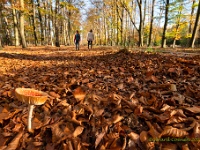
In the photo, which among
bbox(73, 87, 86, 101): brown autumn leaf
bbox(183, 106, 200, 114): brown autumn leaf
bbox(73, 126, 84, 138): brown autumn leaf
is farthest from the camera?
bbox(73, 87, 86, 101): brown autumn leaf

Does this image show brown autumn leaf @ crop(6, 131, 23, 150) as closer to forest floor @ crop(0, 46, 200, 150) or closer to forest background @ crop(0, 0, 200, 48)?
forest floor @ crop(0, 46, 200, 150)

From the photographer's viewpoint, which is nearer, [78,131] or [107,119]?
[78,131]

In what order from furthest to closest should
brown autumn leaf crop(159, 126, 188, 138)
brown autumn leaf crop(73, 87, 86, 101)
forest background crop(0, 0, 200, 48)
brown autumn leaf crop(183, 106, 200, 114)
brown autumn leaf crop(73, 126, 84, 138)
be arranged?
1. forest background crop(0, 0, 200, 48)
2. brown autumn leaf crop(73, 87, 86, 101)
3. brown autumn leaf crop(183, 106, 200, 114)
4. brown autumn leaf crop(73, 126, 84, 138)
5. brown autumn leaf crop(159, 126, 188, 138)

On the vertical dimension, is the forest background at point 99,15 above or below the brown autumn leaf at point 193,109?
above

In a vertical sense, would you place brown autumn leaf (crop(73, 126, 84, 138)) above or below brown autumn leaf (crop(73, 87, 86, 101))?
below

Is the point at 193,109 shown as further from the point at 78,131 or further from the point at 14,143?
the point at 14,143

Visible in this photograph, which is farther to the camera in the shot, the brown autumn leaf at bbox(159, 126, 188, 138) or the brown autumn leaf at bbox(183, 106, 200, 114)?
the brown autumn leaf at bbox(183, 106, 200, 114)

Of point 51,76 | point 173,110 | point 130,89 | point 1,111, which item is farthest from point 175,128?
point 51,76

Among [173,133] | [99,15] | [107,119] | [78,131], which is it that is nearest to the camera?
[173,133]

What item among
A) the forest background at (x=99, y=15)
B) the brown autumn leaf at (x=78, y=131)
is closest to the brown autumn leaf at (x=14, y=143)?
the brown autumn leaf at (x=78, y=131)

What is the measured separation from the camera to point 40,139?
167 cm

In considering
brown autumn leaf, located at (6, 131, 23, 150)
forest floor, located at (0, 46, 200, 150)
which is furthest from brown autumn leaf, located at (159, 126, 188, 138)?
brown autumn leaf, located at (6, 131, 23, 150)

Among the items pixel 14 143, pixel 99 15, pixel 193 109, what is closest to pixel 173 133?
pixel 193 109

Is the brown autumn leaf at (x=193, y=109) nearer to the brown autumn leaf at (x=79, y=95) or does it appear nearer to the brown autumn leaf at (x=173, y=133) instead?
the brown autumn leaf at (x=173, y=133)
